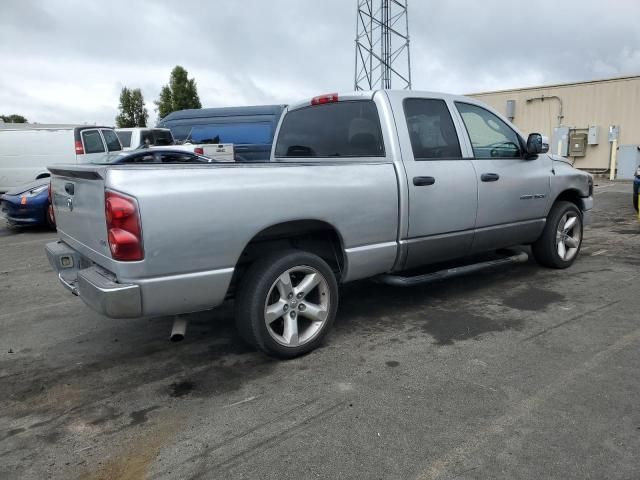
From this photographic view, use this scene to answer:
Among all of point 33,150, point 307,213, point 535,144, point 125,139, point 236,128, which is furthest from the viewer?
point 125,139

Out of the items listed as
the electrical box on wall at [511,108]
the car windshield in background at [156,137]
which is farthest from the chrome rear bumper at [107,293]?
the electrical box on wall at [511,108]

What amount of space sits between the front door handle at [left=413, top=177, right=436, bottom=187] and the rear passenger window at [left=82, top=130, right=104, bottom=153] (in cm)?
1067

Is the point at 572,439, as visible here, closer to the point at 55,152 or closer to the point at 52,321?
the point at 52,321

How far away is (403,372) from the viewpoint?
3312mm

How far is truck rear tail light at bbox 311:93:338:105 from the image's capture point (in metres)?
4.43

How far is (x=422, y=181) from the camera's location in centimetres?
402

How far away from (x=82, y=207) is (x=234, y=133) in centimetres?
1203

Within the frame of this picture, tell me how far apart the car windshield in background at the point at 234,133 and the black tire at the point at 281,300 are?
36.0 feet

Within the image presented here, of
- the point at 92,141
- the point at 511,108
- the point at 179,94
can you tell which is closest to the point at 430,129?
the point at 92,141

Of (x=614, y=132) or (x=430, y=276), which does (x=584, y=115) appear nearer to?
(x=614, y=132)

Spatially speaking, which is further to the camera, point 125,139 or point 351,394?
point 125,139

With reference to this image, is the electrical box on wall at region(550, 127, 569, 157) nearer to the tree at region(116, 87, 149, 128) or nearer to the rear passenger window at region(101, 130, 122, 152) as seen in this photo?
the rear passenger window at region(101, 130, 122, 152)

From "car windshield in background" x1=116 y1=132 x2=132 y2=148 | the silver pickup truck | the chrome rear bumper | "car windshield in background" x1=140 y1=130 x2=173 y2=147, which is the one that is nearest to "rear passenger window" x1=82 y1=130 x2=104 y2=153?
"car windshield in background" x1=140 y1=130 x2=173 y2=147

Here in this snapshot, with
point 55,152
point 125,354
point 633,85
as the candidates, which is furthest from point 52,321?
point 633,85
